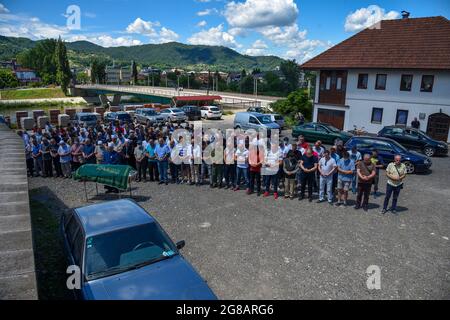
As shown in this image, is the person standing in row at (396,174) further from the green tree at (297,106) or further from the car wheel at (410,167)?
the green tree at (297,106)

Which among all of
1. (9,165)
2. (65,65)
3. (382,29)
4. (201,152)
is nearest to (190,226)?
(201,152)

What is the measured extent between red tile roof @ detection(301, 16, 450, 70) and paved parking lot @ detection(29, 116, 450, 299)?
1632 centimetres

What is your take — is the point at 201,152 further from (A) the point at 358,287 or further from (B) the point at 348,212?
(A) the point at 358,287

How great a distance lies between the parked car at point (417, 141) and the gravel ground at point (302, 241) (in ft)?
24.0

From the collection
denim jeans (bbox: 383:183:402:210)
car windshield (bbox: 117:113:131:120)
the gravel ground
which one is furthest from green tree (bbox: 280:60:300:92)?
denim jeans (bbox: 383:183:402:210)

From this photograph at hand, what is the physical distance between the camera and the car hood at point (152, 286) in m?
4.90

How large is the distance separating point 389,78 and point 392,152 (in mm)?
13831

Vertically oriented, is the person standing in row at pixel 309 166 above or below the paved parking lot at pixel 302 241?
above

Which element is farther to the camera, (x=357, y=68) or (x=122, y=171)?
(x=357, y=68)

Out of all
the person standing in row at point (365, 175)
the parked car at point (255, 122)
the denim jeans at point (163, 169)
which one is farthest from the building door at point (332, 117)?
the denim jeans at point (163, 169)

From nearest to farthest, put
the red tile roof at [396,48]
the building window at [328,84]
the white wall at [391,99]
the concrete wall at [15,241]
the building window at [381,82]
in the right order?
the concrete wall at [15,241] < the white wall at [391,99] < the red tile roof at [396,48] < the building window at [381,82] < the building window at [328,84]

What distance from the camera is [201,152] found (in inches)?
520
